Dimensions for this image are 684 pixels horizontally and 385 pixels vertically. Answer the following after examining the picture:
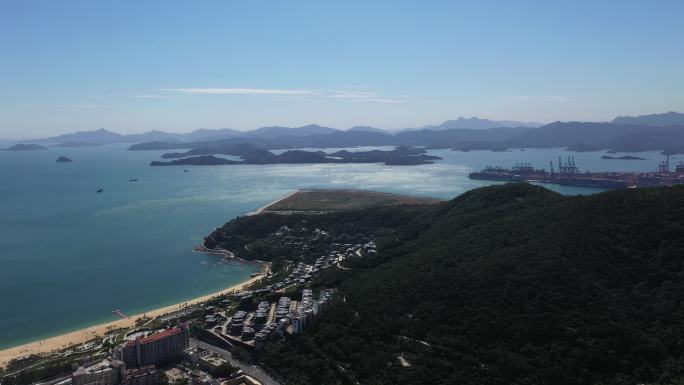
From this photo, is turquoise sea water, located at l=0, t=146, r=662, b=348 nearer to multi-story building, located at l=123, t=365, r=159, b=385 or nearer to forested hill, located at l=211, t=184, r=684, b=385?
multi-story building, located at l=123, t=365, r=159, b=385

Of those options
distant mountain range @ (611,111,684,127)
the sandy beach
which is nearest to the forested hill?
the sandy beach

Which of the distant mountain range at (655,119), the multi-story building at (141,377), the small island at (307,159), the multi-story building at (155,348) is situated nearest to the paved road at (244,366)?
the multi-story building at (155,348)

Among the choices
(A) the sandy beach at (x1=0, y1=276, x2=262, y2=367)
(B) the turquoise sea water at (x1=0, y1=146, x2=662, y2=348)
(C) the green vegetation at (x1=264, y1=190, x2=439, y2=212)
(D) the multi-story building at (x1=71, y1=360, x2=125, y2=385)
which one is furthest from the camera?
(C) the green vegetation at (x1=264, y1=190, x2=439, y2=212)

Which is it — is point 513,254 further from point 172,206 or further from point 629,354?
point 172,206

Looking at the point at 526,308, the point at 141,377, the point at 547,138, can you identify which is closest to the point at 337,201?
the point at 526,308

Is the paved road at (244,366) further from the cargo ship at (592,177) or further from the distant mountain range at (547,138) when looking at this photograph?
the distant mountain range at (547,138)
